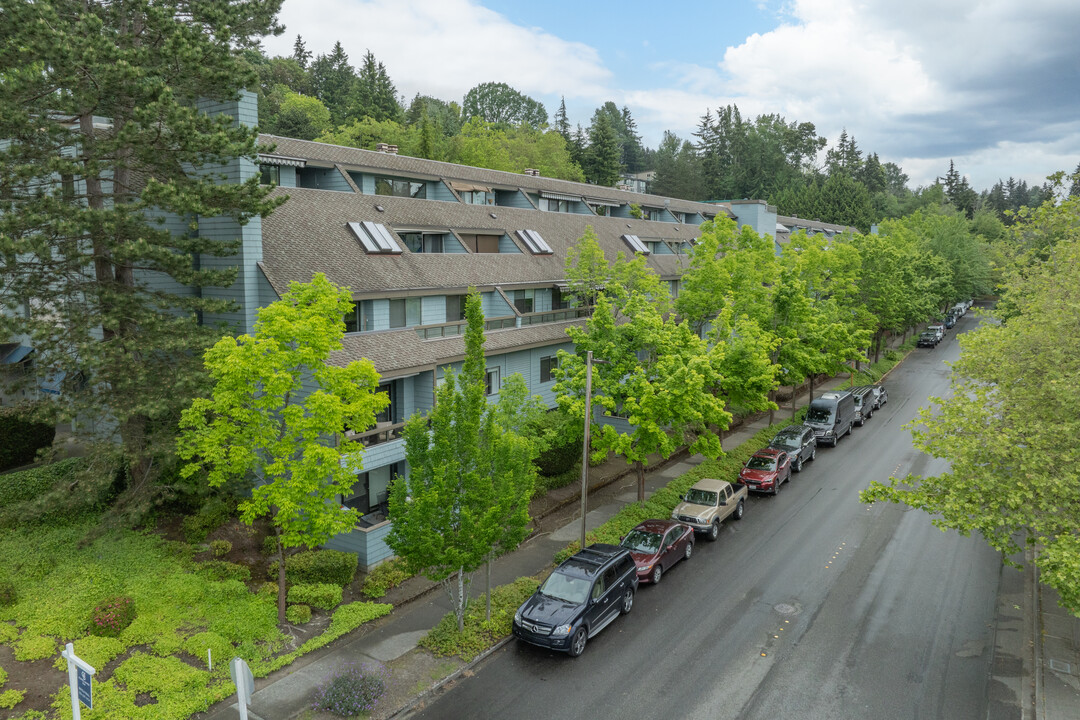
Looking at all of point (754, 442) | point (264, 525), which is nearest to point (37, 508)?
point (264, 525)

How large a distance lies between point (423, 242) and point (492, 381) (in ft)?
25.5

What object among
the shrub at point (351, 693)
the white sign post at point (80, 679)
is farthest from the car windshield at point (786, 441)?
the white sign post at point (80, 679)

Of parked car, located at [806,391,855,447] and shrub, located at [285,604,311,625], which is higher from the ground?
parked car, located at [806,391,855,447]

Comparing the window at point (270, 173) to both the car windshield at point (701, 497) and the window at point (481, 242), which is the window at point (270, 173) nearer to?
the window at point (481, 242)

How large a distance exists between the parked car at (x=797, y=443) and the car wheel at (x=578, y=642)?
61.7 ft

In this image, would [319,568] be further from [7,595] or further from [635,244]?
[635,244]

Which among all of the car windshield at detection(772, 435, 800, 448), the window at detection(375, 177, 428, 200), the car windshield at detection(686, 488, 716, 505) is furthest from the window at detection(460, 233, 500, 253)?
the car windshield at detection(772, 435, 800, 448)

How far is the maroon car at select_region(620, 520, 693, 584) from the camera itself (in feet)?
69.6

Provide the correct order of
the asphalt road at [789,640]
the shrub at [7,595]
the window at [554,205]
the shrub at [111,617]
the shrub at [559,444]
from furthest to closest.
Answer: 1. the window at [554,205]
2. the shrub at [559,444]
3. the shrub at [7,595]
4. the shrub at [111,617]
5. the asphalt road at [789,640]

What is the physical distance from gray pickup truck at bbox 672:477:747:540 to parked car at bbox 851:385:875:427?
59.3ft

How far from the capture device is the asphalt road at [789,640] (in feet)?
50.1

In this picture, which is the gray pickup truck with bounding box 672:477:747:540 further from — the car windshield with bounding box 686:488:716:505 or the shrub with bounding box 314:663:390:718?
the shrub with bounding box 314:663:390:718

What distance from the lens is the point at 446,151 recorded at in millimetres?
70312

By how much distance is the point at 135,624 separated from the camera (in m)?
16.4
